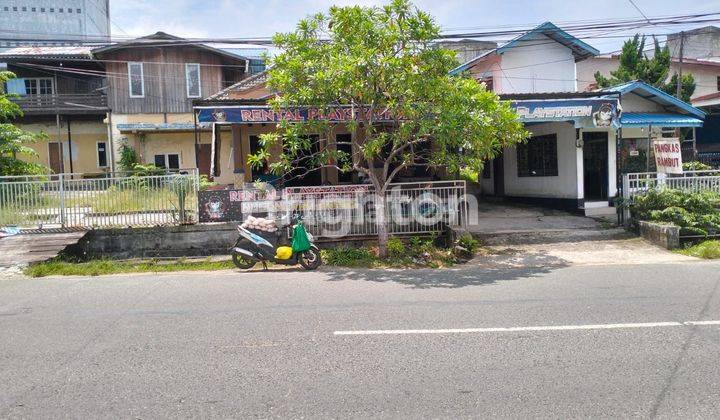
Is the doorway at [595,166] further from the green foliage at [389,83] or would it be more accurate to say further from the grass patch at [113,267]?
the grass patch at [113,267]

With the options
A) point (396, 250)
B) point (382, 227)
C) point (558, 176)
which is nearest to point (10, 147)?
point (382, 227)

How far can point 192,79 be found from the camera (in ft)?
81.0

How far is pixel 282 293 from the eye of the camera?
308 inches

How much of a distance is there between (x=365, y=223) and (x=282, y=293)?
14.2ft

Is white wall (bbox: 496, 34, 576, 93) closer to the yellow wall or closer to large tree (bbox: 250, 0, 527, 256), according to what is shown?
large tree (bbox: 250, 0, 527, 256)

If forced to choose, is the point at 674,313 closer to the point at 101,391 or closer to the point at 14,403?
the point at 101,391

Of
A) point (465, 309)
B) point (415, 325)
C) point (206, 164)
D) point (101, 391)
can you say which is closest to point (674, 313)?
point (465, 309)

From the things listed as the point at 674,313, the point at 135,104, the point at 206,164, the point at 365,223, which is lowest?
the point at 674,313

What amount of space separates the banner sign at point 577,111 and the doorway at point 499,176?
5.23 metres

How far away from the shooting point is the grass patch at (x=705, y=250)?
34.1ft

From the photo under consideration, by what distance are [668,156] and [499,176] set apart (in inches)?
252

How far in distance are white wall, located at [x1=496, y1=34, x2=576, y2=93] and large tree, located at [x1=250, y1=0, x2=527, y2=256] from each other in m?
9.62

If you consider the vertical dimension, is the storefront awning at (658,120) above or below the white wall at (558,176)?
above

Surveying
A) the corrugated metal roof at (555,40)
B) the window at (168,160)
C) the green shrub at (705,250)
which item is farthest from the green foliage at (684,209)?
the window at (168,160)
